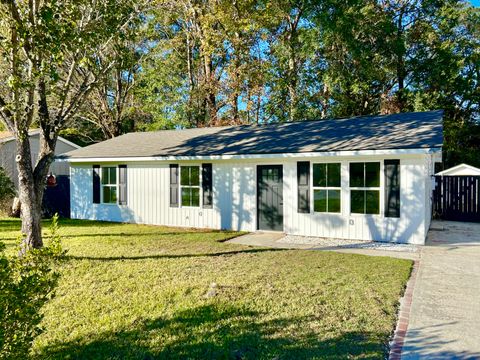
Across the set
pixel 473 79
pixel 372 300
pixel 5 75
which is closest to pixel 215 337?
pixel 372 300

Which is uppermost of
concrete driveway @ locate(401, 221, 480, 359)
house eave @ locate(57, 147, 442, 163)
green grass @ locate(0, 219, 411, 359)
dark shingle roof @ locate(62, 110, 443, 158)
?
dark shingle roof @ locate(62, 110, 443, 158)

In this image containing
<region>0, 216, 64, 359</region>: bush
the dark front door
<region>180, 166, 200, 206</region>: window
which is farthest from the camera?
<region>180, 166, 200, 206</region>: window

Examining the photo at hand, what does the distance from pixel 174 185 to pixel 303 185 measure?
449 centimetres

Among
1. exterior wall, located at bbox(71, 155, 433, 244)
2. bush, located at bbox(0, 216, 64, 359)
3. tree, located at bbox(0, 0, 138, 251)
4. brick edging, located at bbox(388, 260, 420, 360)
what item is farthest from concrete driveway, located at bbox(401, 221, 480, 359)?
tree, located at bbox(0, 0, 138, 251)

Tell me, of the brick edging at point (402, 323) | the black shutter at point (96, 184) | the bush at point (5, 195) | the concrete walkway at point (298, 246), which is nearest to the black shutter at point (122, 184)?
the black shutter at point (96, 184)

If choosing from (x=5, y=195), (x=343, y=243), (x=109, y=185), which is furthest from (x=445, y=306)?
(x=5, y=195)

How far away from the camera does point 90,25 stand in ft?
24.9

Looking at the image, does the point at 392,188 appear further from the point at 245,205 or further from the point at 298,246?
the point at 245,205

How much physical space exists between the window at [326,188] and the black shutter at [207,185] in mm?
3423

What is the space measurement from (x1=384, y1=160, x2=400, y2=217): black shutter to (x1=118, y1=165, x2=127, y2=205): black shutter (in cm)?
885

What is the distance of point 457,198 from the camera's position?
13.5m

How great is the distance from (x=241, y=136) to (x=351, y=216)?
16.2 ft

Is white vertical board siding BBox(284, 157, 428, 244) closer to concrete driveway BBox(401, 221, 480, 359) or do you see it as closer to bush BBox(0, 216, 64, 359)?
concrete driveway BBox(401, 221, 480, 359)

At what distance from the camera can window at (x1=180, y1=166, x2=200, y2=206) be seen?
1208cm
